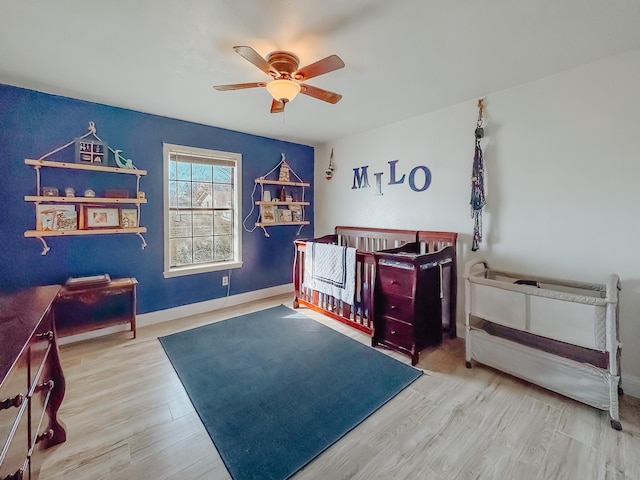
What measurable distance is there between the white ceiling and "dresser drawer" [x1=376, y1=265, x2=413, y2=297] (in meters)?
1.60

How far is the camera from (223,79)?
2.33m

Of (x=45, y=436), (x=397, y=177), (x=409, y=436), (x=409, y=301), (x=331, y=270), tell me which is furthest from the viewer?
(x=397, y=177)

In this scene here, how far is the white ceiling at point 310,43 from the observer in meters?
1.53

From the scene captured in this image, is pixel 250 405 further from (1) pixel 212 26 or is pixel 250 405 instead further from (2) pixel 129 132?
(2) pixel 129 132

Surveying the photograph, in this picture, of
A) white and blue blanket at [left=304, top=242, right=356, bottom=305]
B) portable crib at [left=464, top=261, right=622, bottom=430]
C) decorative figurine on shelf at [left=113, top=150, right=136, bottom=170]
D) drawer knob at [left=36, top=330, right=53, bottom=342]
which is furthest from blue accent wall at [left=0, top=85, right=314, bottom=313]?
portable crib at [left=464, top=261, right=622, bottom=430]

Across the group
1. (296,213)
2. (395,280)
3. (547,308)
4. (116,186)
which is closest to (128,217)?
(116,186)

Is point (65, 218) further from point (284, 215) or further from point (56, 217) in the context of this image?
point (284, 215)

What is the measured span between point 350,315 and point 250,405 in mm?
1454

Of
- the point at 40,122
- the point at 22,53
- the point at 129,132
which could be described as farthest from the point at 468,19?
the point at 40,122

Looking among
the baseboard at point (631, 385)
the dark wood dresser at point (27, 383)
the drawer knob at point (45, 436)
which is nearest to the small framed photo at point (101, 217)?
the dark wood dresser at point (27, 383)

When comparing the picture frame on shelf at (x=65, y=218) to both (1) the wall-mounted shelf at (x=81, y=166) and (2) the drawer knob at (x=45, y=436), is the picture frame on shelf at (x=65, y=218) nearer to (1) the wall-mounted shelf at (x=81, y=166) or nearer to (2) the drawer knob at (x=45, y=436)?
(1) the wall-mounted shelf at (x=81, y=166)

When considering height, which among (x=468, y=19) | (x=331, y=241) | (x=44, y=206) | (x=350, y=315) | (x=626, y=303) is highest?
(x=468, y=19)

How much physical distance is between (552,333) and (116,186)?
4008mm

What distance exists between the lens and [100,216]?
285 cm
